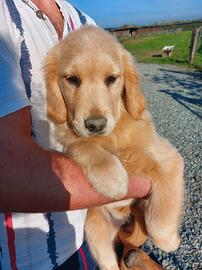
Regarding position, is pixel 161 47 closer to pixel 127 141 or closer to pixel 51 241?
pixel 127 141

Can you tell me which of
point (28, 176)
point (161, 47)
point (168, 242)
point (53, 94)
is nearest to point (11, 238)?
point (28, 176)

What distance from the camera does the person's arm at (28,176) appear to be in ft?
4.50

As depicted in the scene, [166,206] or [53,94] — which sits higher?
[53,94]

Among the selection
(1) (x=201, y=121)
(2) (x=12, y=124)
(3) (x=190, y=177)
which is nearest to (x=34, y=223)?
(2) (x=12, y=124)

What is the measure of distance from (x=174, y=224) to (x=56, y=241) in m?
0.75

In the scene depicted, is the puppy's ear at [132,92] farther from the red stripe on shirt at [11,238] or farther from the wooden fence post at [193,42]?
the wooden fence post at [193,42]

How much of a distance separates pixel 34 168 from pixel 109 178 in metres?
0.44

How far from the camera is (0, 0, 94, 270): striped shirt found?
152 cm

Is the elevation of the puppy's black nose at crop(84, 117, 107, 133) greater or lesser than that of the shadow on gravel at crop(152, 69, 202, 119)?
greater

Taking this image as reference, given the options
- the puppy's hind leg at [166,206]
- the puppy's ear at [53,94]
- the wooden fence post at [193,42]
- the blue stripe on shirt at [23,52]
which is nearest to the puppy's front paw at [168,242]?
the puppy's hind leg at [166,206]

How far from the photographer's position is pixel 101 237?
7.72 feet

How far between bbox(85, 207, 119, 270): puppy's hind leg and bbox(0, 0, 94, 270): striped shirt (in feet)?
1.15

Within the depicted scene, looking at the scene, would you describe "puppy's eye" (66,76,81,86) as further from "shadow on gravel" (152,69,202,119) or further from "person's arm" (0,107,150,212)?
"shadow on gravel" (152,69,202,119)

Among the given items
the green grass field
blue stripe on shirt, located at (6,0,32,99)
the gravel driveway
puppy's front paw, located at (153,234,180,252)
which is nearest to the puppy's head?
blue stripe on shirt, located at (6,0,32,99)
